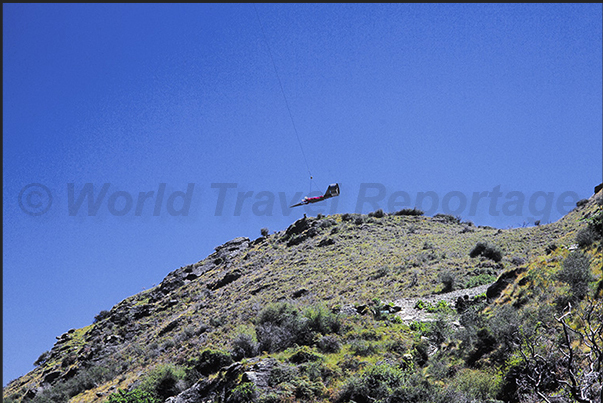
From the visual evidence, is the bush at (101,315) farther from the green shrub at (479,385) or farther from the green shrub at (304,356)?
the green shrub at (479,385)


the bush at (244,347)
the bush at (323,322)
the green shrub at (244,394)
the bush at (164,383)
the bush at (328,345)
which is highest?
the bush at (323,322)

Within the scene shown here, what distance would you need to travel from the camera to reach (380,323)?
1856 cm

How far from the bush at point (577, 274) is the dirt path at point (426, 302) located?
617cm

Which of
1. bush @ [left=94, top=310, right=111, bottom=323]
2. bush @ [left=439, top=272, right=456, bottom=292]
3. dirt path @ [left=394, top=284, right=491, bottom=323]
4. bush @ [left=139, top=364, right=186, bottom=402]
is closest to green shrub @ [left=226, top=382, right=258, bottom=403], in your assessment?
bush @ [left=139, top=364, right=186, bottom=402]

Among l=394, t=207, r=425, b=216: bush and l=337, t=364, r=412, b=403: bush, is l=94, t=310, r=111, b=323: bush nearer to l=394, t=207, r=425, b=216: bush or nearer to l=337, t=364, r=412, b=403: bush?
l=394, t=207, r=425, b=216: bush

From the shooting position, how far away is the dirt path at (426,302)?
783 inches

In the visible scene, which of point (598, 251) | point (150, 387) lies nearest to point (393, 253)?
point (598, 251)

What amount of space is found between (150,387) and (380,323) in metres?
10.0

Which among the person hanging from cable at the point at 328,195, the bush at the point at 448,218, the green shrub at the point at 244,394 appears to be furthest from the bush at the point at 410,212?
the green shrub at the point at 244,394

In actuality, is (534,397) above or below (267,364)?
below

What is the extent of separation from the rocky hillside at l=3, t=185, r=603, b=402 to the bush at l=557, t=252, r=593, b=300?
0.20 ft

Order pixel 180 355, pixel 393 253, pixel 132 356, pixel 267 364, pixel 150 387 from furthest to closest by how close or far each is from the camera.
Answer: pixel 393 253, pixel 132 356, pixel 180 355, pixel 150 387, pixel 267 364

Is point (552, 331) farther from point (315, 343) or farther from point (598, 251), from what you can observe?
point (315, 343)

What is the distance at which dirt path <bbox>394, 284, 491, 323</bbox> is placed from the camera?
1989cm
